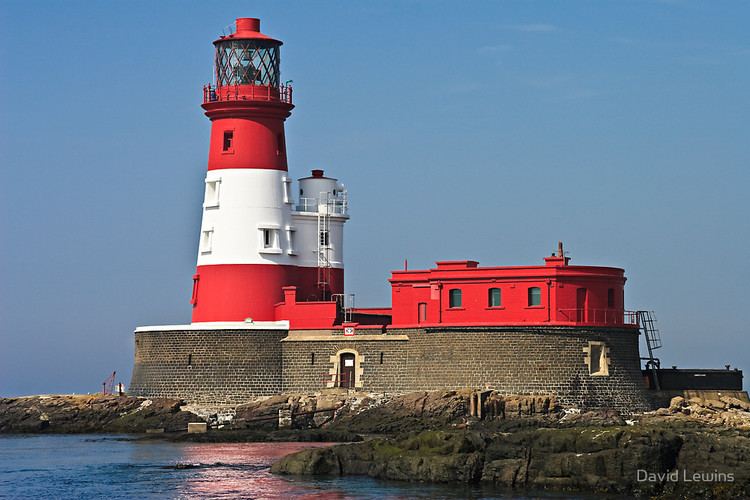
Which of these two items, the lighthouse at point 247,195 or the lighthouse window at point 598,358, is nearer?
the lighthouse window at point 598,358

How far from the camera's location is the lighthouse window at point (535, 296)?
44.4m

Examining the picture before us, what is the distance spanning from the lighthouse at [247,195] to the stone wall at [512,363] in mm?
3843

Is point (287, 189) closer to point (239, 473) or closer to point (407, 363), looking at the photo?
point (407, 363)

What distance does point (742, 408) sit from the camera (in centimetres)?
4531

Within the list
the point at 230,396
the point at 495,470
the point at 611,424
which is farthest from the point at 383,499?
the point at 230,396

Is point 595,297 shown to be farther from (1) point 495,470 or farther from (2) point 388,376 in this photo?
(1) point 495,470

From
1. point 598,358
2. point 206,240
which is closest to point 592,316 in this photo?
point 598,358

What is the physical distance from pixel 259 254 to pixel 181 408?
502 centimetres

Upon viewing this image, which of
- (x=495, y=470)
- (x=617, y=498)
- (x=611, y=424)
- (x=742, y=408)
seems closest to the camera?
(x=617, y=498)

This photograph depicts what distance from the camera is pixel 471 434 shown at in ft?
116

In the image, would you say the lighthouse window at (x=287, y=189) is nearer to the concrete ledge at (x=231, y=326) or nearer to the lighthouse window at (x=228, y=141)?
the lighthouse window at (x=228, y=141)

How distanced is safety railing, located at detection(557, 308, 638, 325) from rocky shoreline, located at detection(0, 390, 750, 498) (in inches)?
92.3

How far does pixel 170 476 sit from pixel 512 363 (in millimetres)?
11764

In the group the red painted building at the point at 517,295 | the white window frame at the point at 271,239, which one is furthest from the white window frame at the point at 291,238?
the red painted building at the point at 517,295
